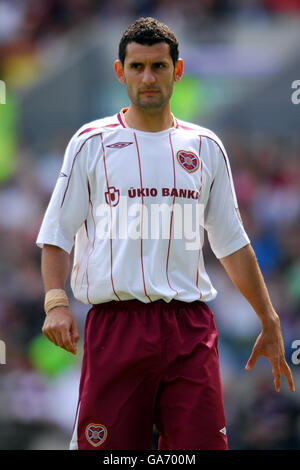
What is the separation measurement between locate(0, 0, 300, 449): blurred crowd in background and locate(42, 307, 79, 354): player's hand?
4.07 meters

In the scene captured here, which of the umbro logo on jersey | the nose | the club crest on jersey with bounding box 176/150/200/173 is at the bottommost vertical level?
the club crest on jersey with bounding box 176/150/200/173

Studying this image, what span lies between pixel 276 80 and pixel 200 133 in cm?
687

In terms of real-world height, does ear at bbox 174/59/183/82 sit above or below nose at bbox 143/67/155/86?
above

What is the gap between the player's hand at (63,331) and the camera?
3.27 m

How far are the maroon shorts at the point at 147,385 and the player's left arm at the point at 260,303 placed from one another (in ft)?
1.12

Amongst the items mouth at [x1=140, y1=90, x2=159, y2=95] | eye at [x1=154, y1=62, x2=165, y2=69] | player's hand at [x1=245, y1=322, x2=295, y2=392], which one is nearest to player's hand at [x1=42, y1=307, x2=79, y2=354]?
player's hand at [x1=245, y1=322, x2=295, y2=392]

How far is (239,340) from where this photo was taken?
25.3ft

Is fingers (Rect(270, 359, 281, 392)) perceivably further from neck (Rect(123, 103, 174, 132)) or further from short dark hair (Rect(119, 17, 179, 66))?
short dark hair (Rect(119, 17, 179, 66))

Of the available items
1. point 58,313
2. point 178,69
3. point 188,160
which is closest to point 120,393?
point 58,313

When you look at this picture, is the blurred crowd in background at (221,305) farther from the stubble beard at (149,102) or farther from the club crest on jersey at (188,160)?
the stubble beard at (149,102)

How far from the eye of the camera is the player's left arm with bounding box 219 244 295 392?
3641mm

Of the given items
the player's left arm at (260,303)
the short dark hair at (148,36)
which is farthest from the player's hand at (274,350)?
the short dark hair at (148,36)

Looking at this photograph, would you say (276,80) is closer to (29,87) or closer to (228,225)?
(29,87)
